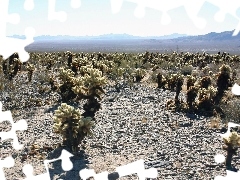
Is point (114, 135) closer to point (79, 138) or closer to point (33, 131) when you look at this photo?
point (79, 138)

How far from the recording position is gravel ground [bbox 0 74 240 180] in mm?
10539

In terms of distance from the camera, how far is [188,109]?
16453mm

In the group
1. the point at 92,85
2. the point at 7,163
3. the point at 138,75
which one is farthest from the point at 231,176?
the point at 138,75

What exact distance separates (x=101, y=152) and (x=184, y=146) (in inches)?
95.3

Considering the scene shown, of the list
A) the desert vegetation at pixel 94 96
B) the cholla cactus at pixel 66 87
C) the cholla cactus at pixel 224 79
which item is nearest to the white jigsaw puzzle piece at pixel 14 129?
the desert vegetation at pixel 94 96

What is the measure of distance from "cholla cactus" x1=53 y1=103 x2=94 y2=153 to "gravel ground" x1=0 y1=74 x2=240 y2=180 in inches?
19.1

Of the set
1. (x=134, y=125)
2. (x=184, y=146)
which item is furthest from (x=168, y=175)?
(x=134, y=125)

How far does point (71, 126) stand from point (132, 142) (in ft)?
6.85

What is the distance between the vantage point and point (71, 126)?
38.1 feet

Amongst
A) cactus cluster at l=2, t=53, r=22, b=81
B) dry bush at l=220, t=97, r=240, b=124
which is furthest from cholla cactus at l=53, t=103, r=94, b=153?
cactus cluster at l=2, t=53, r=22, b=81

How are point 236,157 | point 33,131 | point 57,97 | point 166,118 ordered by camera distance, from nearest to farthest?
point 236,157 → point 33,131 → point 166,118 → point 57,97

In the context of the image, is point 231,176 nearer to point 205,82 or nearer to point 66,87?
point 205,82

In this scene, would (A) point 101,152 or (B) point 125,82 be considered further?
(B) point 125,82

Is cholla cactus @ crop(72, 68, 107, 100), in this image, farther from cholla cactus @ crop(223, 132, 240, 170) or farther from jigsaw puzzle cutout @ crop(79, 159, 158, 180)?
cholla cactus @ crop(223, 132, 240, 170)
